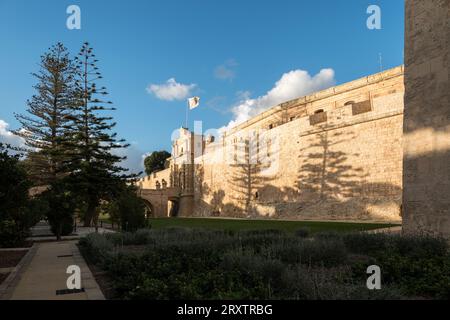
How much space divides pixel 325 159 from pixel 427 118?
14796 millimetres

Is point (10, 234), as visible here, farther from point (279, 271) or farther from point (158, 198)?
point (158, 198)

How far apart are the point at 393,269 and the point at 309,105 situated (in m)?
26.6

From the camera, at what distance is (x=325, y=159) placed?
75.4 ft

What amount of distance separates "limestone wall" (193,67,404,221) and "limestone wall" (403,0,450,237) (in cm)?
934

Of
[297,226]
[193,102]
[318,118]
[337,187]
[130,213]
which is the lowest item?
[297,226]

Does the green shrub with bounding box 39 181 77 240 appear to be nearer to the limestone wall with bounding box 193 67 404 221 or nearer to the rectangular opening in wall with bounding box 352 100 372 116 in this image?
the limestone wall with bounding box 193 67 404 221

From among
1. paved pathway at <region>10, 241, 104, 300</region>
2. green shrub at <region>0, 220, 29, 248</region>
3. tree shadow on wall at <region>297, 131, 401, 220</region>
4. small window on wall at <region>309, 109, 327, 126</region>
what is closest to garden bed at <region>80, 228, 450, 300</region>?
paved pathway at <region>10, 241, 104, 300</region>

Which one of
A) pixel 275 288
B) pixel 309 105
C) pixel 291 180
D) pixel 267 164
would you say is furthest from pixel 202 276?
pixel 309 105

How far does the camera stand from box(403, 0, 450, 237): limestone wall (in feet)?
25.9

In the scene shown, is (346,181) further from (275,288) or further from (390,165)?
(275,288)

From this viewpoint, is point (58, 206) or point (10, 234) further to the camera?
point (58, 206)

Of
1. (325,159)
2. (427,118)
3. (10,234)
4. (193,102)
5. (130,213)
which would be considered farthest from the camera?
(193,102)

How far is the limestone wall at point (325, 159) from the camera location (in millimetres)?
18969

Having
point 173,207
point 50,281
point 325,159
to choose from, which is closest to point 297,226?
point 325,159
